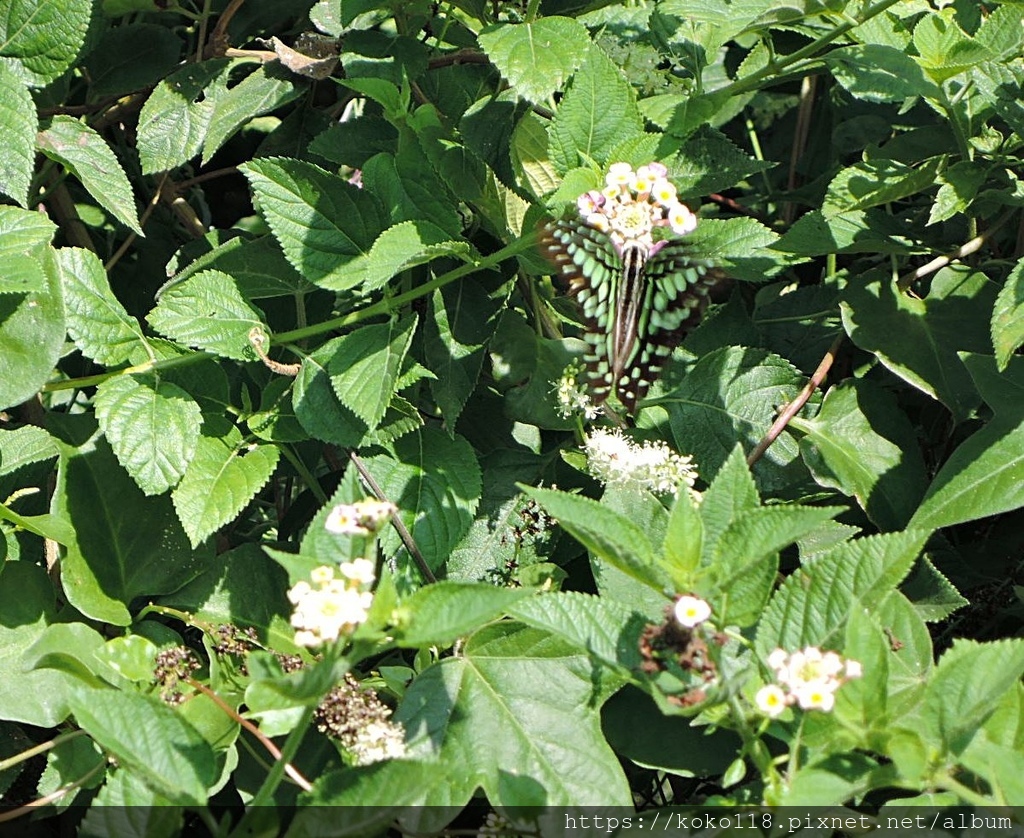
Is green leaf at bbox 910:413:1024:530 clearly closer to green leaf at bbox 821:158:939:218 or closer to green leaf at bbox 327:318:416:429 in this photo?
green leaf at bbox 821:158:939:218

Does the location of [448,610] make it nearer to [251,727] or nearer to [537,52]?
[251,727]

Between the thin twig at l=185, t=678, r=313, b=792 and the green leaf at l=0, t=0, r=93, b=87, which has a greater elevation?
the green leaf at l=0, t=0, r=93, b=87

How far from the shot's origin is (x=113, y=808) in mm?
1194

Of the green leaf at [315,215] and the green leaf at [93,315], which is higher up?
the green leaf at [315,215]

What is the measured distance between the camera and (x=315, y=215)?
152cm

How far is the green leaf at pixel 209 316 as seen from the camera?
148 centimetres

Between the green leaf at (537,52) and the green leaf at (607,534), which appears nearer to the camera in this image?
the green leaf at (607,534)

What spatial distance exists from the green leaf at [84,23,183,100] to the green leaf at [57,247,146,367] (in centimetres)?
40

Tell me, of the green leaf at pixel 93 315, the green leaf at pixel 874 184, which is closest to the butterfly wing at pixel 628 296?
the green leaf at pixel 874 184

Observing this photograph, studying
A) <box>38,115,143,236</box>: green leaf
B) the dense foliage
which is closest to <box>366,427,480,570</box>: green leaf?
the dense foliage

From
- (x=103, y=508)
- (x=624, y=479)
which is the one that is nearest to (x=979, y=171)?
(x=624, y=479)

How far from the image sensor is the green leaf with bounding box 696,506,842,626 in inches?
44.9

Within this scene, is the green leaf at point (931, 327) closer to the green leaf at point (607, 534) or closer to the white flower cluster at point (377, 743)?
the green leaf at point (607, 534)

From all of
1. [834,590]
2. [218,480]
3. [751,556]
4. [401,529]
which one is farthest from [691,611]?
Answer: [218,480]
